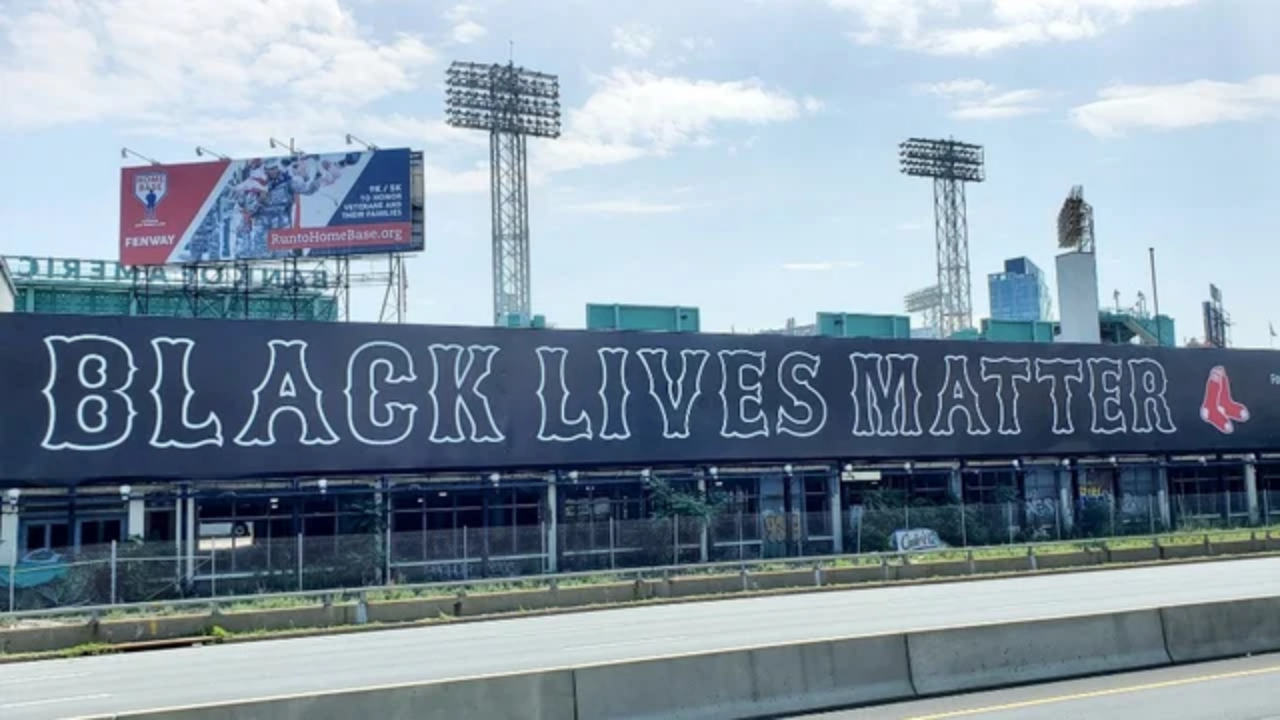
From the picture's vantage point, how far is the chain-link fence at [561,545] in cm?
3106

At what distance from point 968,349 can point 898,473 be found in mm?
5434

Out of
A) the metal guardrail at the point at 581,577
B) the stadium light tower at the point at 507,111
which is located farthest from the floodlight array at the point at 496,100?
the metal guardrail at the point at 581,577

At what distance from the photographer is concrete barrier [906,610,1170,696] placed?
15383 millimetres

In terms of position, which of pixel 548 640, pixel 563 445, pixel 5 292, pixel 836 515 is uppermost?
pixel 5 292

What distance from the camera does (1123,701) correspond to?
48.2ft

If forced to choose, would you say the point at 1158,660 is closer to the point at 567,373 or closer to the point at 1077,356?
the point at 567,373

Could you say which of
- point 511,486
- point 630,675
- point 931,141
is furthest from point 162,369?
point 931,141

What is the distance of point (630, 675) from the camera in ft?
43.8

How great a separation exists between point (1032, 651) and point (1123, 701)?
1.60 metres

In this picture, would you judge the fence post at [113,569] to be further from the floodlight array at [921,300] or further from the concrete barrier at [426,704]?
the floodlight array at [921,300]

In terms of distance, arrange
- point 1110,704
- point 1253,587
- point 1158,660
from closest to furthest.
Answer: point 1110,704 → point 1158,660 → point 1253,587

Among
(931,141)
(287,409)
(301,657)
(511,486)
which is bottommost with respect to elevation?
(301,657)

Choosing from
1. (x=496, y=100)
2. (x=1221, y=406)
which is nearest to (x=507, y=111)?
(x=496, y=100)

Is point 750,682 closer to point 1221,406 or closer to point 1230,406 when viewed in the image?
point 1221,406
